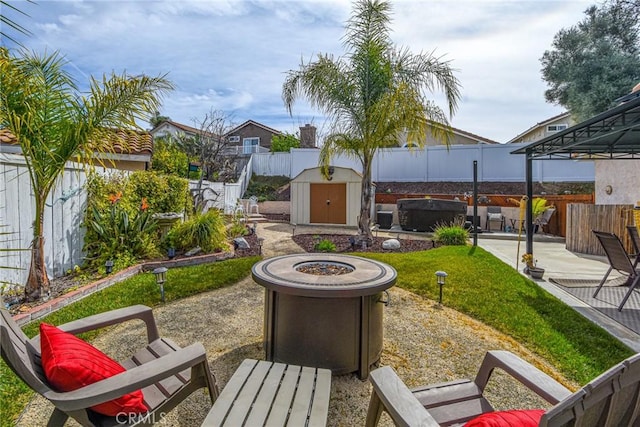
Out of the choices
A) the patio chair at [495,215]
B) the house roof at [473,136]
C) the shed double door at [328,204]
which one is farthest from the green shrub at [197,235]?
the house roof at [473,136]

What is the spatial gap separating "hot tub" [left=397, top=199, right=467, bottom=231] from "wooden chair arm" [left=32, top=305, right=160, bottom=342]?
35.2 ft

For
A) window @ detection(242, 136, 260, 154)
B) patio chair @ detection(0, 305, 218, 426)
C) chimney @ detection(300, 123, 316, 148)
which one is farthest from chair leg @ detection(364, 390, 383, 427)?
window @ detection(242, 136, 260, 154)

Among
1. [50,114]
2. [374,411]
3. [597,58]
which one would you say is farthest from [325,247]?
[597,58]

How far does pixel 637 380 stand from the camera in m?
1.11

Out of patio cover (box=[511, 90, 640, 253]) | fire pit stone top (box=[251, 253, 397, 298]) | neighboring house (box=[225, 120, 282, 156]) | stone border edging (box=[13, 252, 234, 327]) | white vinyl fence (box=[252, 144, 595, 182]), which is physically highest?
neighboring house (box=[225, 120, 282, 156])

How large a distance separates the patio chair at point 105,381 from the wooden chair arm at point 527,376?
1.71 metres

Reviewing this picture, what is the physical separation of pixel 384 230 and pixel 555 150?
6.88 metres

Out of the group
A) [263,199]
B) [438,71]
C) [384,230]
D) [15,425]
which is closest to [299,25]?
[438,71]

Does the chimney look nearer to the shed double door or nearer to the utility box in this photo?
the shed double door

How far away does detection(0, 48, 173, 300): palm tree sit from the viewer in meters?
3.69

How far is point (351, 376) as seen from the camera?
276cm

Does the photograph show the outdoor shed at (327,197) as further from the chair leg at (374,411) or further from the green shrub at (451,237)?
the chair leg at (374,411)

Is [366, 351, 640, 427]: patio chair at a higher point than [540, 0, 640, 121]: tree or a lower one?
lower

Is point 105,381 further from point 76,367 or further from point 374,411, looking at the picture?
point 374,411
